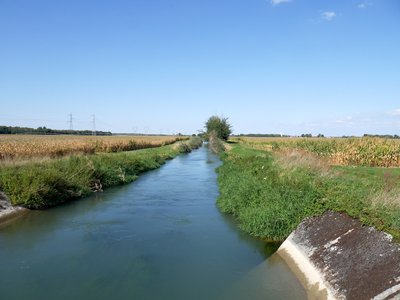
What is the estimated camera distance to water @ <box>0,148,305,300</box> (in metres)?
7.93

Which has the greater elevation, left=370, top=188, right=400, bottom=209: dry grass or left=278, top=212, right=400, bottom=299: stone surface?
left=370, top=188, right=400, bottom=209: dry grass

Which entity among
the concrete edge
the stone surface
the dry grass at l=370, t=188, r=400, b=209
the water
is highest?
the dry grass at l=370, t=188, r=400, b=209

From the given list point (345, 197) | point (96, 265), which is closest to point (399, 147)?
point (345, 197)

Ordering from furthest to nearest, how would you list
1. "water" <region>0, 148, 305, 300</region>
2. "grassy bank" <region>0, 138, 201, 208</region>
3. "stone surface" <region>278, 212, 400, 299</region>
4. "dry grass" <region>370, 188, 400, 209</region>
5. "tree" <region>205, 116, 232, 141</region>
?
"tree" <region>205, 116, 232, 141</region> < "grassy bank" <region>0, 138, 201, 208</region> < "dry grass" <region>370, 188, 400, 209</region> < "water" <region>0, 148, 305, 300</region> < "stone surface" <region>278, 212, 400, 299</region>

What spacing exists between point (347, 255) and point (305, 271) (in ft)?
3.91

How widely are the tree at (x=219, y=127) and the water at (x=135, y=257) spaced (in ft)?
213

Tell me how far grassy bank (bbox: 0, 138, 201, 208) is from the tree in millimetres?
56272

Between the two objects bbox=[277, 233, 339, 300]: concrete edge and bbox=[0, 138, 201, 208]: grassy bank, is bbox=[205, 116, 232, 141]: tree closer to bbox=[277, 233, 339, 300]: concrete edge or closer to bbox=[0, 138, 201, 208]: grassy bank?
bbox=[0, 138, 201, 208]: grassy bank

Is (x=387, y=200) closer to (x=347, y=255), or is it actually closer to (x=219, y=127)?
(x=347, y=255)

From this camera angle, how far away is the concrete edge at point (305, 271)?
744 cm

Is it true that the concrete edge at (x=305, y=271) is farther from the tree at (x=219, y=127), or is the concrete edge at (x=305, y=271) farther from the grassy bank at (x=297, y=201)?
the tree at (x=219, y=127)

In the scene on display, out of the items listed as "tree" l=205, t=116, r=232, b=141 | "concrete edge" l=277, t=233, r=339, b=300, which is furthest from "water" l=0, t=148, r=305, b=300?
"tree" l=205, t=116, r=232, b=141

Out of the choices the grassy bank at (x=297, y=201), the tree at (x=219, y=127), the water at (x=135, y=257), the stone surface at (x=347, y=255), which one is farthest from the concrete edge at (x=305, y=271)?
the tree at (x=219, y=127)

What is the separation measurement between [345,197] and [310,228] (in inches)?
53.6
